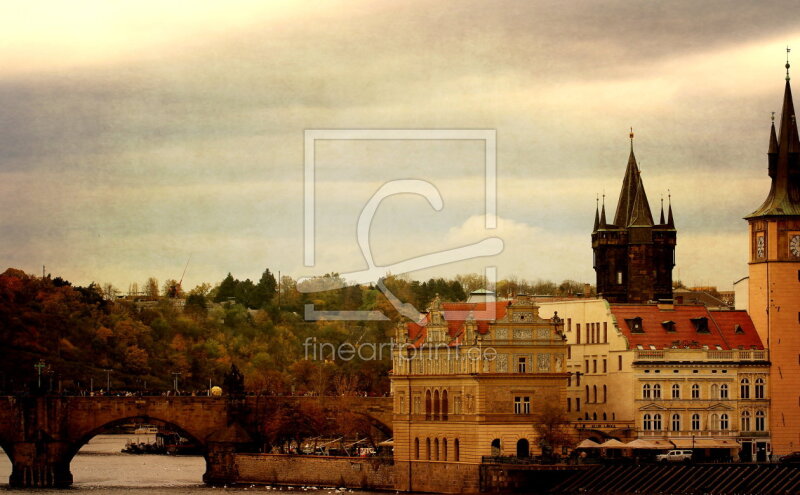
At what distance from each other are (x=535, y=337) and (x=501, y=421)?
5.29 meters

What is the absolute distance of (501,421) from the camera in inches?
4966

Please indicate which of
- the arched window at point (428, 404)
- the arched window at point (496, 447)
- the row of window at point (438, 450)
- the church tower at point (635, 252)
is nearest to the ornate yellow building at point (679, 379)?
the arched window at point (496, 447)

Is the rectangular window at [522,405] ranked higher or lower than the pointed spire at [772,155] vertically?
lower

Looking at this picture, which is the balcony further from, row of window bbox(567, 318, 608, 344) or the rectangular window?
the rectangular window

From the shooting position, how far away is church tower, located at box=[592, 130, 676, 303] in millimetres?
159375

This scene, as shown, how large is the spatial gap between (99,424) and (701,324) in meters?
41.4

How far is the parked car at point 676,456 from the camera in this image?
409 feet

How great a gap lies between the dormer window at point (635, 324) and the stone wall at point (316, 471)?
16.1 meters

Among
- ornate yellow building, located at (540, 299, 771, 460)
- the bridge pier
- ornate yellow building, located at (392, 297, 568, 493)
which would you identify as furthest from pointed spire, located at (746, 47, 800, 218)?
the bridge pier

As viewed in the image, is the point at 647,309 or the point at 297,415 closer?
the point at 647,309

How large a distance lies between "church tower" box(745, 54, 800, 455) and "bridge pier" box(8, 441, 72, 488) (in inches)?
1794

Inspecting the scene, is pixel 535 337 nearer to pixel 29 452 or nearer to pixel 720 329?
pixel 720 329

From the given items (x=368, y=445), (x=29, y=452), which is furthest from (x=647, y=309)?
(x=29, y=452)

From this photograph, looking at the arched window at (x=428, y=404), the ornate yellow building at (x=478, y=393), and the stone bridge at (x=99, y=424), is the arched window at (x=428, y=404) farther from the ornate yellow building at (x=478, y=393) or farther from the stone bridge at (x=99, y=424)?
the stone bridge at (x=99, y=424)
